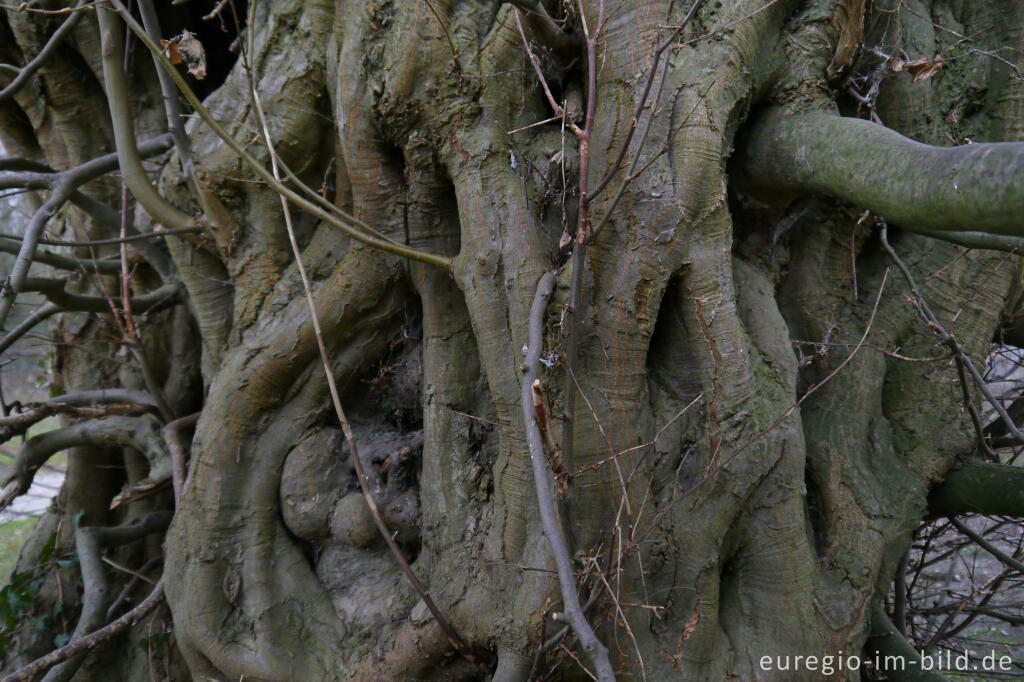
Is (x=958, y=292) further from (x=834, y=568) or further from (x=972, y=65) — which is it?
(x=834, y=568)

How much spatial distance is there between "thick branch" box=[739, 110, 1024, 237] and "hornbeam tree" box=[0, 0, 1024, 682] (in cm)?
1

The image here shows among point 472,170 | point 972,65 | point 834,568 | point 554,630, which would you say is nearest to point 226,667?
point 554,630

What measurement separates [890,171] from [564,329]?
0.91 metres

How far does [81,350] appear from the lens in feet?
13.1

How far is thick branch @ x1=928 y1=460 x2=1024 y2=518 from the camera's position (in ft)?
8.50

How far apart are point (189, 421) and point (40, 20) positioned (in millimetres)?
2328

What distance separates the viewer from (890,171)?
1.79 metres

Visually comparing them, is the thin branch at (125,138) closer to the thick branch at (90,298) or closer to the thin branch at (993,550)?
the thick branch at (90,298)

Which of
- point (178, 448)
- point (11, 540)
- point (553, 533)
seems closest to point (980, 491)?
point (553, 533)

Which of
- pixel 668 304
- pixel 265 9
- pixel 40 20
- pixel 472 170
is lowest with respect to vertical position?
pixel 668 304

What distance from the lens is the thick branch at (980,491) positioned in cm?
259

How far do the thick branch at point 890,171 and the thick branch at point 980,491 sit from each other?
1313mm

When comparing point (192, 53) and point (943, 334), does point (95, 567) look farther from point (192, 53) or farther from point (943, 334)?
point (943, 334)

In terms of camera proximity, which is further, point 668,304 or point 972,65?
point 972,65
